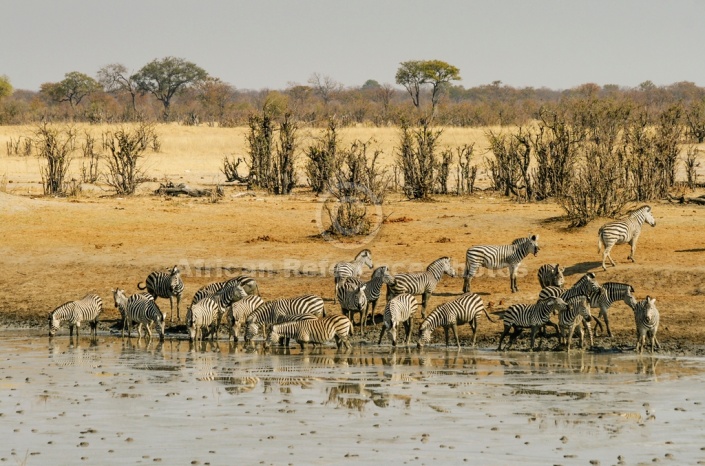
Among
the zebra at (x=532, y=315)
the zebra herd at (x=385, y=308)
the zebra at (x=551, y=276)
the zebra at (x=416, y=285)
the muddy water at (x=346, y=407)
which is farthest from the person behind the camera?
the zebra at (x=551, y=276)

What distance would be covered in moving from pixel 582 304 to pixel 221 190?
794 inches

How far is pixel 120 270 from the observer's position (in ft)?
73.6

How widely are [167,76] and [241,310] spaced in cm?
6895

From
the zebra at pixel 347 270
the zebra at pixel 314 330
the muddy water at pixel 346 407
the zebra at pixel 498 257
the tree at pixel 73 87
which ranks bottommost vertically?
the muddy water at pixel 346 407

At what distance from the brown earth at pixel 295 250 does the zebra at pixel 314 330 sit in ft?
4.81

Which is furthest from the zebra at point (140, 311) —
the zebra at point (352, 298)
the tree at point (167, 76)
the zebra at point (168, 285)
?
the tree at point (167, 76)

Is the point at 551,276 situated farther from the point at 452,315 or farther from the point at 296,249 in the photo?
the point at 296,249

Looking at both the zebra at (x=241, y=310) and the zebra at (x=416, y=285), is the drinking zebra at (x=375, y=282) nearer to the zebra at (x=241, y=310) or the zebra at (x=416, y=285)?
the zebra at (x=416, y=285)

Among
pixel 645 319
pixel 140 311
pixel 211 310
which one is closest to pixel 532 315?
pixel 645 319

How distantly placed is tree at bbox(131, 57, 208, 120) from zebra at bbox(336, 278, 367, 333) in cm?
6744

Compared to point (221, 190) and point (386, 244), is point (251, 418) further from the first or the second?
point (221, 190)

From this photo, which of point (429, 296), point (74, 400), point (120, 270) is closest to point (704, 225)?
point (429, 296)

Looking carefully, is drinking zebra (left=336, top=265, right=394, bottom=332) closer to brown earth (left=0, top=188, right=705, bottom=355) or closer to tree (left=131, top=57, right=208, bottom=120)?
brown earth (left=0, top=188, right=705, bottom=355)

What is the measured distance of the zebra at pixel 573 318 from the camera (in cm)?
1589
